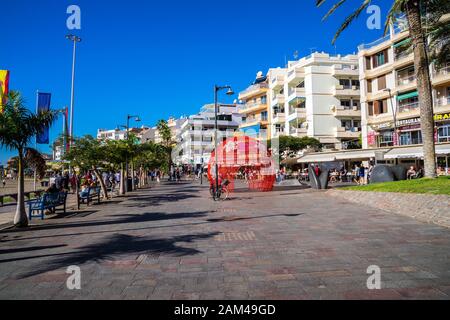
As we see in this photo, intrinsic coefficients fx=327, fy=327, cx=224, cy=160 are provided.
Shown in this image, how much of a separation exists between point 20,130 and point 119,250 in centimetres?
591

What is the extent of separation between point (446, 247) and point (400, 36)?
3500 centimetres

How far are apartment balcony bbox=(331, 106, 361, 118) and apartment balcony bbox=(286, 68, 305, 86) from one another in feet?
21.6

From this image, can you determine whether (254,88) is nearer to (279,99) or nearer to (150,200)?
(279,99)

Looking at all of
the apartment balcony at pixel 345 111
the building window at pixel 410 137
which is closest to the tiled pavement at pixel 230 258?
the building window at pixel 410 137

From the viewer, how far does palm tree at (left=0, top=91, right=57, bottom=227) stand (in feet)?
32.1

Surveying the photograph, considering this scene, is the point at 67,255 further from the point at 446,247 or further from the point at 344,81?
the point at 344,81

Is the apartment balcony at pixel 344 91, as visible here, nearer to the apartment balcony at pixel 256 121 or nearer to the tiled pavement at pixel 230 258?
the apartment balcony at pixel 256 121

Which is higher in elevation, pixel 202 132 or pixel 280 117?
pixel 202 132

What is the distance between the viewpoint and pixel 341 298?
4039 millimetres

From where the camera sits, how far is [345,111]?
45.6 meters

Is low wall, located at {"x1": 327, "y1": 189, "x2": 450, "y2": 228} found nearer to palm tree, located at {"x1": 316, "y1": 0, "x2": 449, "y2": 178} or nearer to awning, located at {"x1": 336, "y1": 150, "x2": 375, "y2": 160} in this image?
palm tree, located at {"x1": 316, "y1": 0, "x2": 449, "y2": 178}

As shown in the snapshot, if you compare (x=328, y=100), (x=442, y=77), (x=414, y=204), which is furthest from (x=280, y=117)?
(x=414, y=204)

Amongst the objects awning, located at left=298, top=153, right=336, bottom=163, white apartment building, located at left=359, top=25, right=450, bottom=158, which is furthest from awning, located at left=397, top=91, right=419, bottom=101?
awning, located at left=298, top=153, right=336, bottom=163
